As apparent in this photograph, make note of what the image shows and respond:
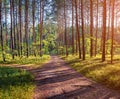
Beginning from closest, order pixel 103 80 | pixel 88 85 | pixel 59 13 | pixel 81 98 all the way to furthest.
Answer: pixel 81 98
pixel 88 85
pixel 103 80
pixel 59 13

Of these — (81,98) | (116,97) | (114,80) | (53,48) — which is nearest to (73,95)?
(81,98)

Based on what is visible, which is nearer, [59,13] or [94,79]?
[94,79]

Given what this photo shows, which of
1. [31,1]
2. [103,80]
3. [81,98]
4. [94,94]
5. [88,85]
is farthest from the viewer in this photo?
[31,1]

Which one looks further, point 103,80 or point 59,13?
point 59,13

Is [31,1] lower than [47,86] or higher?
higher

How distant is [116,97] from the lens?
10.4 meters

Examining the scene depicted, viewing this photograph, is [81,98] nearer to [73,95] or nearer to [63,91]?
[73,95]

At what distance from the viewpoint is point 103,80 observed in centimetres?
1451

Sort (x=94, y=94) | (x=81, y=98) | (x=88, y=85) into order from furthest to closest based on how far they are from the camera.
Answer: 1. (x=88, y=85)
2. (x=94, y=94)
3. (x=81, y=98)

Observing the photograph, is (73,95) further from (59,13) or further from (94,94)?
(59,13)

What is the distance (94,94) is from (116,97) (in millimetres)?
1050

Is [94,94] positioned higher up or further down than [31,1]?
further down

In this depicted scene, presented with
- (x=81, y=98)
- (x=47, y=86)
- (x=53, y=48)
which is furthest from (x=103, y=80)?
(x=53, y=48)

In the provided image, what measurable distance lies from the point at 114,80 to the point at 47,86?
3722 millimetres
